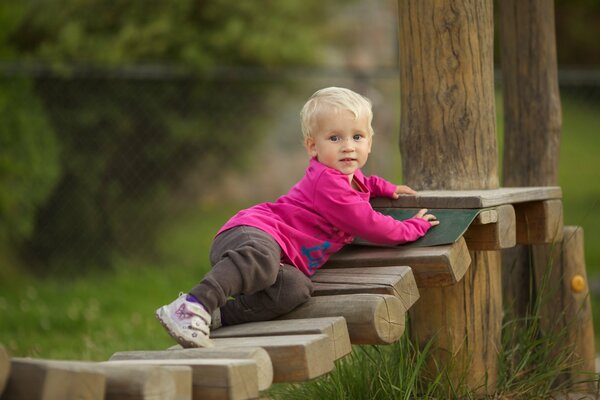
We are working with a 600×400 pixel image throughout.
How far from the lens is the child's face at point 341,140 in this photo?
3.59 m

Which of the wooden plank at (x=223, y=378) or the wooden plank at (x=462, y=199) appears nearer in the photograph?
the wooden plank at (x=223, y=378)

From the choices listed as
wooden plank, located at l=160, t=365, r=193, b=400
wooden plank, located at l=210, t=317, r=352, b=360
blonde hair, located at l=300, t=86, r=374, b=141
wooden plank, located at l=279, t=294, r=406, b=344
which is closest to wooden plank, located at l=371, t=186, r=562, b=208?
blonde hair, located at l=300, t=86, r=374, b=141

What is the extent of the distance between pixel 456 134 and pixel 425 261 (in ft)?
2.28

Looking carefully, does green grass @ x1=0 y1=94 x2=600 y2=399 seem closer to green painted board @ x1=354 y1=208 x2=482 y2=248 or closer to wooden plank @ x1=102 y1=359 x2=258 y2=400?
green painted board @ x1=354 y1=208 x2=482 y2=248

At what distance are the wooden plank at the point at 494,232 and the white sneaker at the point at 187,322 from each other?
1172 mm

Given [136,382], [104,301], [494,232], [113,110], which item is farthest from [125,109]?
[136,382]

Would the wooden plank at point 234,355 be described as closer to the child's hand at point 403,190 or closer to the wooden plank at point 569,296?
the child's hand at point 403,190

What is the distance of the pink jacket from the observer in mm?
3518

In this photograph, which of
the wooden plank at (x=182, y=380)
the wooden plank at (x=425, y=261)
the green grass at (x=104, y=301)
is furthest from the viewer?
the green grass at (x=104, y=301)

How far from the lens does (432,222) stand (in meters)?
3.63

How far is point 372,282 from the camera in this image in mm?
3373

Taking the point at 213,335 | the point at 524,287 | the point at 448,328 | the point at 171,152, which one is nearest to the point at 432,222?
the point at 448,328

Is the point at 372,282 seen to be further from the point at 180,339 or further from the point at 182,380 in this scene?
the point at 182,380

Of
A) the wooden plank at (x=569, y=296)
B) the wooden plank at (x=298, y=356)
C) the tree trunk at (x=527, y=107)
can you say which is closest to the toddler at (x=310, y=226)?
the wooden plank at (x=298, y=356)
